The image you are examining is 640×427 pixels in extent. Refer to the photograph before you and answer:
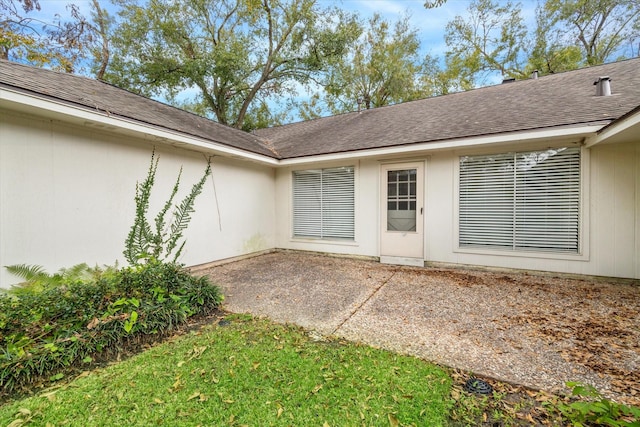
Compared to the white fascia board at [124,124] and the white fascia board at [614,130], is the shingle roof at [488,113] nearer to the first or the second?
the white fascia board at [614,130]

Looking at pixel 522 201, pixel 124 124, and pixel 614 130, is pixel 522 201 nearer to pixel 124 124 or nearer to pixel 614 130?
pixel 614 130

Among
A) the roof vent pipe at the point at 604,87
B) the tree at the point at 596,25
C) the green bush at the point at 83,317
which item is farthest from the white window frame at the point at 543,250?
the tree at the point at 596,25

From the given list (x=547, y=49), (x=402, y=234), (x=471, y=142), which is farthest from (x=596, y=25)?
(x=402, y=234)

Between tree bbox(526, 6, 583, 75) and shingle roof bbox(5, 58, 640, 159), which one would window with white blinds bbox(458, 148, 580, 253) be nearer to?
shingle roof bbox(5, 58, 640, 159)

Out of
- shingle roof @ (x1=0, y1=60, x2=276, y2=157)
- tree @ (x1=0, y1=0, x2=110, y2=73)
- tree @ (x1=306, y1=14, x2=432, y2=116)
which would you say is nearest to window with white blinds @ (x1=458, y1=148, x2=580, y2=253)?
shingle roof @ (x1=0, y1=60, x2=276, y2=157)

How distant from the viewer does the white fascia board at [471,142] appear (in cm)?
436

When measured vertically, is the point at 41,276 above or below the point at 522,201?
below

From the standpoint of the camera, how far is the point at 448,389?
208cm

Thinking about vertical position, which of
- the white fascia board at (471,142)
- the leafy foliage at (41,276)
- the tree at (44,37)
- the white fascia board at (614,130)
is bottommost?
the leafy foliage at (41,276)

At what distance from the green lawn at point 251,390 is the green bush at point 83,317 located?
0.30 meters

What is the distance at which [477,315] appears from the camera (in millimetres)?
3439

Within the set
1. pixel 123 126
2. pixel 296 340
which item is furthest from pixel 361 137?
pixel 296 340

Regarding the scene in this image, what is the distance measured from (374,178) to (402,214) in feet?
3.60

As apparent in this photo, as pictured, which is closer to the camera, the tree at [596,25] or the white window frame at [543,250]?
the white window frame at [543,250]
